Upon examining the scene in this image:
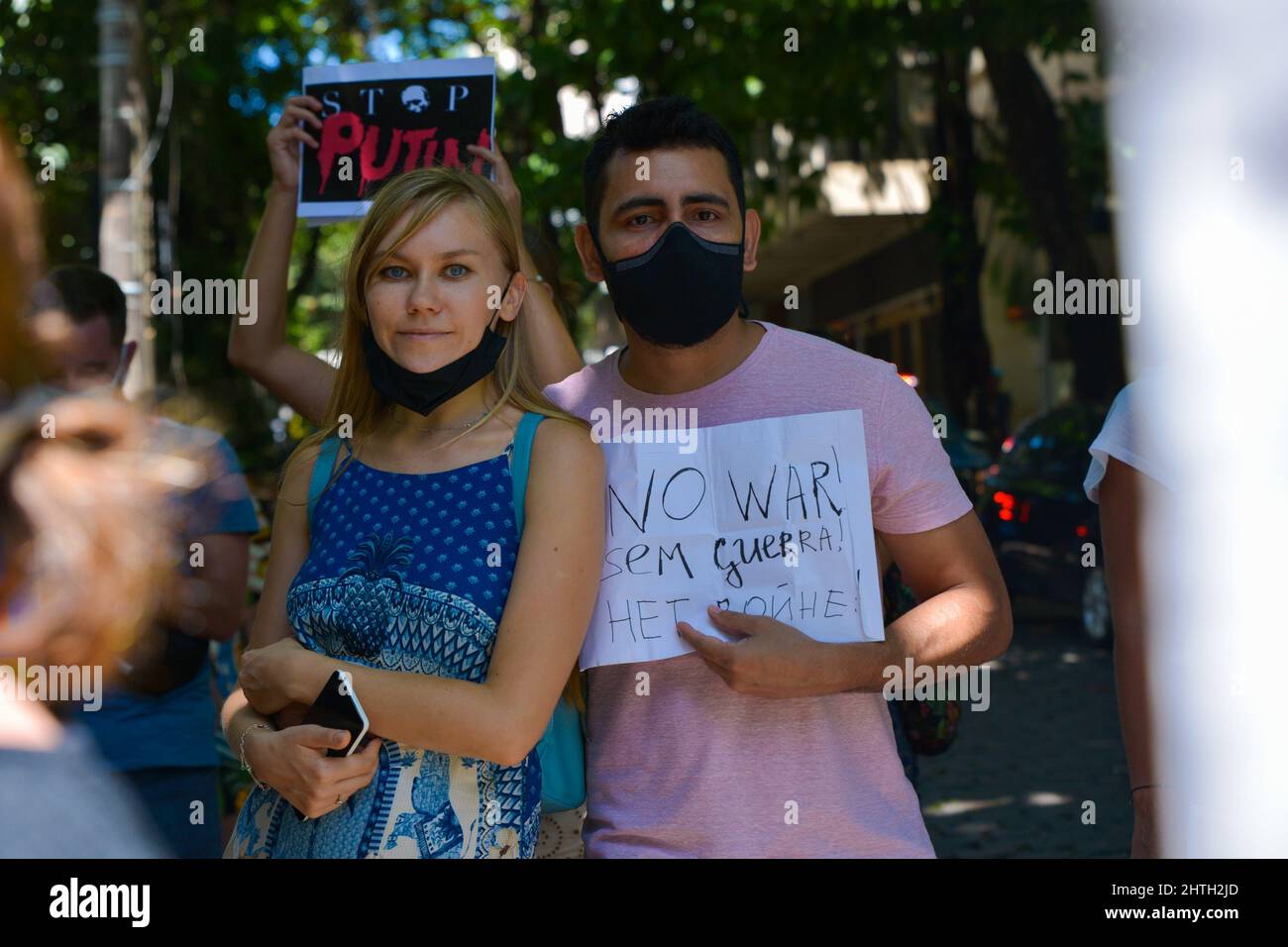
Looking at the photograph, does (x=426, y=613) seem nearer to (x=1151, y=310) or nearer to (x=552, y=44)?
(x=1151, y=310)

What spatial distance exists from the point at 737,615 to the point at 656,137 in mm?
879

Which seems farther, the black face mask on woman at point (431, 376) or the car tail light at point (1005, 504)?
the car tail light at point (1005, 504)

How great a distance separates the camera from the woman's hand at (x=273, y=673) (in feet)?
7.40

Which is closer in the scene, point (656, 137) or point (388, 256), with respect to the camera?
point (388, 256)

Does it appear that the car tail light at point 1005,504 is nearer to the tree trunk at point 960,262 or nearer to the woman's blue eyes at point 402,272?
the tree trunk at point 960,262

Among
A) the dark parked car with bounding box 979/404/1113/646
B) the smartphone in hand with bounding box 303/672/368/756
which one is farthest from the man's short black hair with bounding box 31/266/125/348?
the dark parked car with bounding box 979/404/1113/646

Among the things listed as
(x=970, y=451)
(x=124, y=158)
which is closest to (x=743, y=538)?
(x=124, y=158)

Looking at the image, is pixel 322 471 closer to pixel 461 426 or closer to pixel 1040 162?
pixel 461 426

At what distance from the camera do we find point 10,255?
1184mm

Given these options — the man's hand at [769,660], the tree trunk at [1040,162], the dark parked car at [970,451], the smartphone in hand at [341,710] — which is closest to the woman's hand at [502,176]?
the man's hand at [769,660]

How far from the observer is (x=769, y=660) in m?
2.38

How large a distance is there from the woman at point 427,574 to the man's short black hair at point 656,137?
0.25 meters

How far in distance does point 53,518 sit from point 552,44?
9.63 m

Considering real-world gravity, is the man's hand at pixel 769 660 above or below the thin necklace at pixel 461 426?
below
